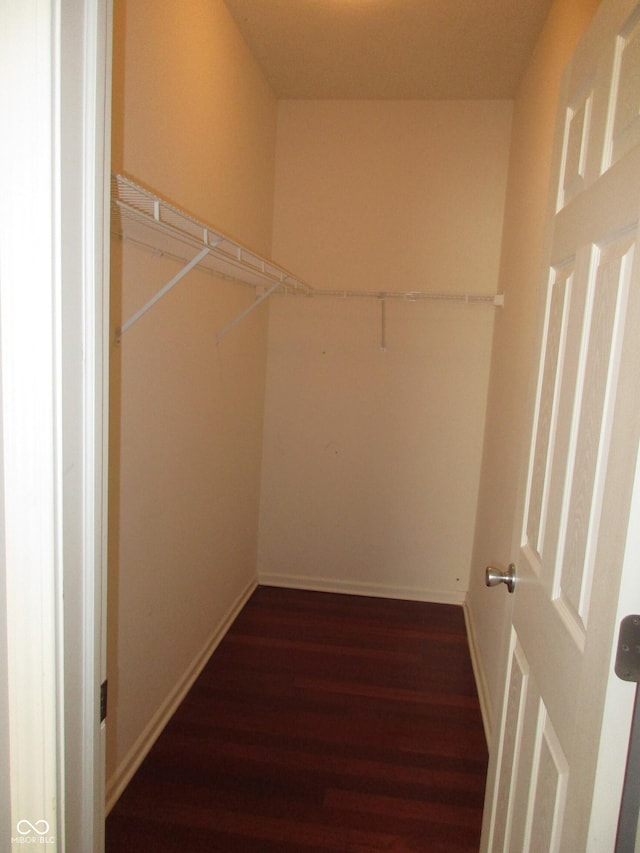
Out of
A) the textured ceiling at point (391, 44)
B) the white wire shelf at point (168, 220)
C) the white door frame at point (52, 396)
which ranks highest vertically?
the textured ceiling at point (391, 44)

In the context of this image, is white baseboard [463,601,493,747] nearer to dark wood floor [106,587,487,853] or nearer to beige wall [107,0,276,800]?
dark wood floor [106,587,487,853]

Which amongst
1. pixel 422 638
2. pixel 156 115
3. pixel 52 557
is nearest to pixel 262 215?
pixel 156 115

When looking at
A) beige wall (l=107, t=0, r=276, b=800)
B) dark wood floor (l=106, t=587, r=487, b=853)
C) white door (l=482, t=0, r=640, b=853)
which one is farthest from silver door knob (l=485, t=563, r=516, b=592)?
beige wall (l=107, t=0, r=276, b=800)

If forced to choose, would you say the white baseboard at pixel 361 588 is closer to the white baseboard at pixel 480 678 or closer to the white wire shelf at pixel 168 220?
the white baseboard at pixel 480 678

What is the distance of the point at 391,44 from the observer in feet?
7.91

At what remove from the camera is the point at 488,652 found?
231cm

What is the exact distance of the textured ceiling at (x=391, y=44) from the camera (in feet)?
7.06

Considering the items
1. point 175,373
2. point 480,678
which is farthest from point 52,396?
point 480,678

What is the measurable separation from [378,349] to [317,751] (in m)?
2.03

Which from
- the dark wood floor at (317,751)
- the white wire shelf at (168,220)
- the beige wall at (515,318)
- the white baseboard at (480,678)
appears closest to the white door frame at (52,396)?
the white wire shelf at (168,220)

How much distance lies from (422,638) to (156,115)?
8.41 feet

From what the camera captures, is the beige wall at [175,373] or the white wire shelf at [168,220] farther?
the beige wall at [175,373]

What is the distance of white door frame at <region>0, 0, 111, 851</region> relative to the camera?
2.02 ft

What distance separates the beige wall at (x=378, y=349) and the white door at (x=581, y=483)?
6.18 ft
